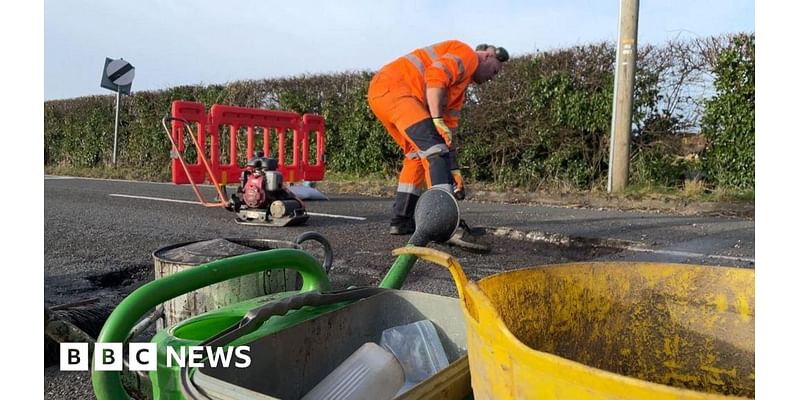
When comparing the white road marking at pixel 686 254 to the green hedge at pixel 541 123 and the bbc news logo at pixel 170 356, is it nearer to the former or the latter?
the bbc news logo at pixel 170 356

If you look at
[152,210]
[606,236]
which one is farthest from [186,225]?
[606,236]

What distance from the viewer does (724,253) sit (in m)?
4.24

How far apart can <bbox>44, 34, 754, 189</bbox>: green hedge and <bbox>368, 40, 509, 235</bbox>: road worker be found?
16.6 feet

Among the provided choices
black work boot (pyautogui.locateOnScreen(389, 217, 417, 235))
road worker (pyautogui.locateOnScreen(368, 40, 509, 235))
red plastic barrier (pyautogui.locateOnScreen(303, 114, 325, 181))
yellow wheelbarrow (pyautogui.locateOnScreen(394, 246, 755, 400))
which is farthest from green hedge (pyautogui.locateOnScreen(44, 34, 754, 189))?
yellow wheelbarrow (pyautogui.locateOnScreen(394, 246, 755, 400))

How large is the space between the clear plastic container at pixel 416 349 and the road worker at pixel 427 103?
274cm

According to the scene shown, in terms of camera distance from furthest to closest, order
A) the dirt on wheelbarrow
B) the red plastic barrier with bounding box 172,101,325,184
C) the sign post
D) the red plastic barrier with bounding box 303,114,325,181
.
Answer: the sign post, the red plastic barrier with bounding box 303,114,325,181, the red plastic barrier with bounding box 172,101,325,184, the dirt on wheelbarrow

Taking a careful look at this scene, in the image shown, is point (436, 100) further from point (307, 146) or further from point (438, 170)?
point (307, 146)

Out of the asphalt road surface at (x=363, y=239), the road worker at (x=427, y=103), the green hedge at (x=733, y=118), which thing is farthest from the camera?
the green hedge at (x=733, y=118)

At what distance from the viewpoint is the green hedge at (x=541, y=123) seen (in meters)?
9.14

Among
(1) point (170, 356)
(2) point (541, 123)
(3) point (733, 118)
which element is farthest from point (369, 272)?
(2) point (541, 123)

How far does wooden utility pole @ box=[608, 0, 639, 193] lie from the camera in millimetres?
8234

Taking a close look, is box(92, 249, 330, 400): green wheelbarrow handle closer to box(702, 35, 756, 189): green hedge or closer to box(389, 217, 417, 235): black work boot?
box(389, 217, 417, 235): black work boot

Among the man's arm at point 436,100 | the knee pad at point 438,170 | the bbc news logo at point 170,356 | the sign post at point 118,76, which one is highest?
the sign post at point 118,76

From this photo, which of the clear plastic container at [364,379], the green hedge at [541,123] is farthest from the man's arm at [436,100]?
the green hedge at [541,123]
